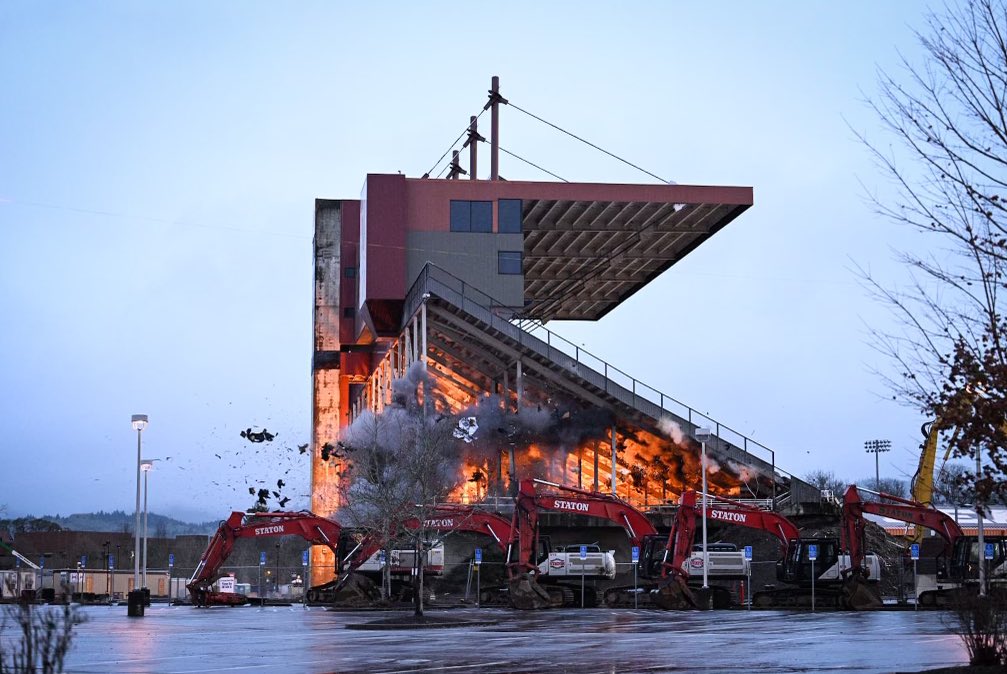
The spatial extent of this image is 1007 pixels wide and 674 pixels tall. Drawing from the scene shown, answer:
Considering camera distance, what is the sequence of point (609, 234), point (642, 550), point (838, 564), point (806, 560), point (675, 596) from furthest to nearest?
1. point (609, 234)
2. point (642, 550)
3. point (806, 560)
4. point (838, 564)
5. point (675, 596)

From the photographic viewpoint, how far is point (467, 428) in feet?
228

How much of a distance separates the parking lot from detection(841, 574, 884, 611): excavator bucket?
23.7ft

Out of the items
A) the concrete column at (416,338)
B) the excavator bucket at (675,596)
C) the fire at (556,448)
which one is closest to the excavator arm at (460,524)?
the excavator bucket at (675,596)

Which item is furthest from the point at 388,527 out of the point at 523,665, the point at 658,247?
the point at 658,247

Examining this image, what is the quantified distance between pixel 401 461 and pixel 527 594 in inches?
451

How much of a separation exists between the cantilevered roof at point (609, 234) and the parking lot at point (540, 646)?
33.3 metres

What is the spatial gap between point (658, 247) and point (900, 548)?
867 inches

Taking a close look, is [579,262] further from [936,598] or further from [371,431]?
[936,598]

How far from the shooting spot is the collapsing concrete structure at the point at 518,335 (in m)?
67.9

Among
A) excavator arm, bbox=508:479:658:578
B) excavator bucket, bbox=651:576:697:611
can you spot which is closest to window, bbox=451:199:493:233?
excavator arm, bbox=508:479:658:578

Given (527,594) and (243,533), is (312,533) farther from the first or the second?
(527,594)

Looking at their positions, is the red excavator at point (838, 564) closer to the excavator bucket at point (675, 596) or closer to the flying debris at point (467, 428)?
the excavator bucket at point (675, 596)

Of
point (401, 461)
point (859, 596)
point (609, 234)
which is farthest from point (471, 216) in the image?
point (859, 596)

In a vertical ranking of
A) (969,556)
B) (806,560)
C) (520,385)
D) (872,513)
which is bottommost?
(806,560)
